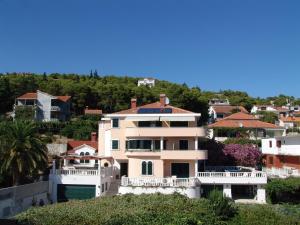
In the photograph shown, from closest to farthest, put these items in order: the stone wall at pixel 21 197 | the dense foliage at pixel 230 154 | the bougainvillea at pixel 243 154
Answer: the stone wall at pixel 21 197 < the dense foliage at pixel 230 154 < the bougainvillea at pixel 243 154

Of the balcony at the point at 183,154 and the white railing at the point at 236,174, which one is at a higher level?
the balcony at the point at 183,154

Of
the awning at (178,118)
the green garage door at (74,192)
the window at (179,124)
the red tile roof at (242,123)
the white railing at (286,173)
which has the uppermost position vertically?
the red tile roof at (242,123)

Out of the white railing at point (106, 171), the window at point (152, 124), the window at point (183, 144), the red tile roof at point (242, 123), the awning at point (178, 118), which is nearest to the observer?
the white railing at point (106, 171)

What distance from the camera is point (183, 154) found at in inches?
1687

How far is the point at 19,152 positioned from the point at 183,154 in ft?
54.3

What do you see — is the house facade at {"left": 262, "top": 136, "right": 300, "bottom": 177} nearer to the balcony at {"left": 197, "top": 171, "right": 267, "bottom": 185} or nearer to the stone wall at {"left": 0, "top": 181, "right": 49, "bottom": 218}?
the balcony at {"left": 197, "top": 171, "right": 267, "bottom": 185}

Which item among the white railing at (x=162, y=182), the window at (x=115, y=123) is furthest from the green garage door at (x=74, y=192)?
the window at (x=115, y=123)

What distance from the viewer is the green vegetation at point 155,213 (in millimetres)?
29734

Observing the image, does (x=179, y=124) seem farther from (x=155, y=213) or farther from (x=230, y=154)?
(x=155, y=213)

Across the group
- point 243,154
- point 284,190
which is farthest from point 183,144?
point 284,190

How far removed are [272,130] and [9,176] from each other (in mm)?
44829

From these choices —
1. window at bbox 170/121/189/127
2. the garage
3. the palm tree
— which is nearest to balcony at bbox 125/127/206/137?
window at bbox 170/121/189/127

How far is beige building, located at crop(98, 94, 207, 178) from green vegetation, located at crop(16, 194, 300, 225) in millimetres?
6590

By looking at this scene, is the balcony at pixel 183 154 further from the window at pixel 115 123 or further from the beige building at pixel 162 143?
the window at pixel 115 123
